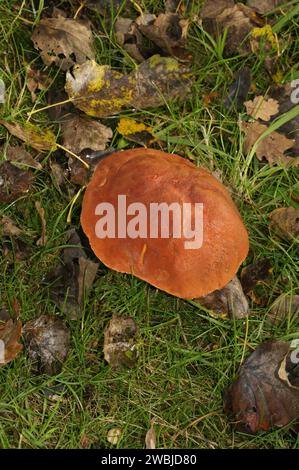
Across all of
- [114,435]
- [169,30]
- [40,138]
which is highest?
[169,30]

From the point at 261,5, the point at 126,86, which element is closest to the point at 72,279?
the point at 126,86

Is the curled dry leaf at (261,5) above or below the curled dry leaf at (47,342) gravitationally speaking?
above

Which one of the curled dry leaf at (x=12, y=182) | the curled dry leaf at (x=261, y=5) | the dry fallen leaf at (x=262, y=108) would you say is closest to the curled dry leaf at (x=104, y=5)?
the curled dry leaf at (x=261, y=5)

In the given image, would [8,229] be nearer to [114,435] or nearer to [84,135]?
[84,135]

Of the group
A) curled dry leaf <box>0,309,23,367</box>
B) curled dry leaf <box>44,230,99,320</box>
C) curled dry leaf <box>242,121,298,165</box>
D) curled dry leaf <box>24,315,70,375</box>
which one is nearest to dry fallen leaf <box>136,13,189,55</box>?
curled dry leaf <box>242,121,298,165</box>

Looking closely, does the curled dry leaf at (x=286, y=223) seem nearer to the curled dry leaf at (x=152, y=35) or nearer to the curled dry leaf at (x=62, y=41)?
the curled dry leaf at (x=152, y=35)

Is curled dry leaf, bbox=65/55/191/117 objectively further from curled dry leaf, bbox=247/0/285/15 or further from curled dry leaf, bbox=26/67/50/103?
curled dry leaf, bbox=247/0/285/15
